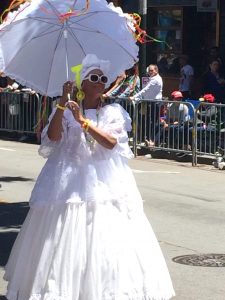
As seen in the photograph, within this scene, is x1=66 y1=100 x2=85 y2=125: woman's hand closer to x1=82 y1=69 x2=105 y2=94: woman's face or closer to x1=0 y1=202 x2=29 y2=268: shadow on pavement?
Result: x1=82 y1=69 x2=105 y2=94: woman's face

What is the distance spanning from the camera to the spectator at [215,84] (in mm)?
18109

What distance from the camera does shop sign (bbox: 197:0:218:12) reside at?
20.5 m

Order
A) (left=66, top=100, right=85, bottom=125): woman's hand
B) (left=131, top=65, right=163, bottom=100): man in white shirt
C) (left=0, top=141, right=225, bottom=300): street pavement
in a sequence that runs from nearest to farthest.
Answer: (left=66, top=100, right=85, bottom=125): woman's hand → (left=0, top=141, right=225, bottom=300): street pavement → (left=131, top=65, right=163, bottom=100): man in white shirt

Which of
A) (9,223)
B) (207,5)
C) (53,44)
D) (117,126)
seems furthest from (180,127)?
(117,126)

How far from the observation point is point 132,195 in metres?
5.80

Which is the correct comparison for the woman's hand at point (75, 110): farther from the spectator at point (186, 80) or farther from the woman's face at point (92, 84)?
the spectator at point (186, 80)

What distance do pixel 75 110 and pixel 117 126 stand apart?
0.38 meters

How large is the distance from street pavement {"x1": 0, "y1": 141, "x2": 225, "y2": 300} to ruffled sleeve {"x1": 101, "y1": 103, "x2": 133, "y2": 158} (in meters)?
1.56

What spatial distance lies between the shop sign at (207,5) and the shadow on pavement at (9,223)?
424 inches

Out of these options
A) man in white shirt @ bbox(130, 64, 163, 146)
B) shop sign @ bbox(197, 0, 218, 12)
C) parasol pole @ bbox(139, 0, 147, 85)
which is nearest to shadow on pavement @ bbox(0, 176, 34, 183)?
man in white shirt @ bbox(130, 64, 163, 146)

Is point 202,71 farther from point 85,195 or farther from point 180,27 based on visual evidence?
point 85,195

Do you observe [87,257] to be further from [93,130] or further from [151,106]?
[151,106]

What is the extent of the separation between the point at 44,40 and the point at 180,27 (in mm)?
16422

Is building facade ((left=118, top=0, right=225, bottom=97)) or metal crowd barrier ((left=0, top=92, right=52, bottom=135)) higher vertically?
building facade ((left=118, top=0, right=225, bottom=97))
